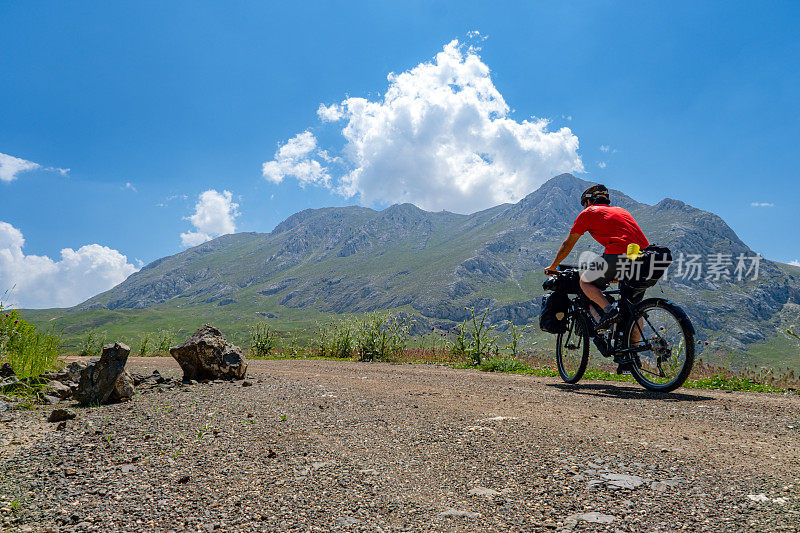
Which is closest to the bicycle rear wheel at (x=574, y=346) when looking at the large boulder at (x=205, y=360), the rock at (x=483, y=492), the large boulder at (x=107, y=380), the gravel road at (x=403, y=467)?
the gravel road at (x=403, y=467)

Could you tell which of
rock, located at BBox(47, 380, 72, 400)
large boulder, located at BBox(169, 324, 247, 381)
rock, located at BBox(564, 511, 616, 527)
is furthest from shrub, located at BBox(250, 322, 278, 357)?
rock, located at BBox(564, 511, 616, 527)

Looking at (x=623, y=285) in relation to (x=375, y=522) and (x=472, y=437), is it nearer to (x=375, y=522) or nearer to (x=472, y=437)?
(x=472, y=437)

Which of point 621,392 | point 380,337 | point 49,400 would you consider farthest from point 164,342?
point 621,392

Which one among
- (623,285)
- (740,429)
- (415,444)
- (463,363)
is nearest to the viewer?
(415,444)

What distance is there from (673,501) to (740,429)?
2496 millimetres

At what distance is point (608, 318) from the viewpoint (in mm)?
7129

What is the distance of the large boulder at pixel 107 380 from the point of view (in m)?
5.98

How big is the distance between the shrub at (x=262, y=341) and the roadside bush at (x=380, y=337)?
13.9 ft

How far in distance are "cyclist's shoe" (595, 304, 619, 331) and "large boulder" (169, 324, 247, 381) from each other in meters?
6.51

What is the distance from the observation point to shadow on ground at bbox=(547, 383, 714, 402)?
623cm

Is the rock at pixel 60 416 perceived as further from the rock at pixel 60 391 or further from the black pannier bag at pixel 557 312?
the black pannier bag at pixel 557 312

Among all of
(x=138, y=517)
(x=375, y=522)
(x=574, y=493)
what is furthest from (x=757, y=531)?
(x=138, y=517)

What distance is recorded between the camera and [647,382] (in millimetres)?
7027

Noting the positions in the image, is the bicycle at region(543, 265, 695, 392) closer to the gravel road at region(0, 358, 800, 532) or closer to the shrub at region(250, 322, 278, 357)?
the gravel road at region(0, 358, 800, 532)
